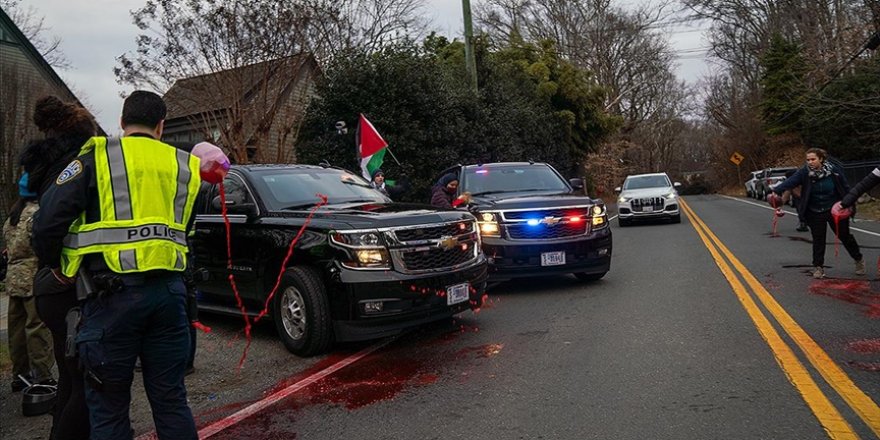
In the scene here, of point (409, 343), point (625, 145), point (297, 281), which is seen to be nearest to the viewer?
point (297, 281)

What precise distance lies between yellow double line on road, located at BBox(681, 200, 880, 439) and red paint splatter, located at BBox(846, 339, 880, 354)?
0.81 ft

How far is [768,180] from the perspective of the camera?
3241 cm

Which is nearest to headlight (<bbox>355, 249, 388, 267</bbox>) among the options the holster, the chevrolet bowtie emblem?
the chevrolet bowtie emblem

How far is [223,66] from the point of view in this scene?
1673cm

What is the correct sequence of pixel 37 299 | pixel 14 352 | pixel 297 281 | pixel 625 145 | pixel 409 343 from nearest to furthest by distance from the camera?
pixel 37 299 < pixel 14 352 < pixel 297 281 < pixel 409 343 < pixel 625 145

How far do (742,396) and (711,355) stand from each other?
39.7 inches

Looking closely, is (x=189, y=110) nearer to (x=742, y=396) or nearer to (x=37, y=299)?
(x=37, y=299)

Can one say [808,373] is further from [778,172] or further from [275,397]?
[778,172]

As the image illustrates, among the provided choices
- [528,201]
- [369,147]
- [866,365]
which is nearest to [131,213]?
[866,365]

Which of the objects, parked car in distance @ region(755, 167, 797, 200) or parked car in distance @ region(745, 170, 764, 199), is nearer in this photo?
parked car in distance @ region(755, 167, 797, 200)

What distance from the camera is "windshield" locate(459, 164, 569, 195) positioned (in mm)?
10117

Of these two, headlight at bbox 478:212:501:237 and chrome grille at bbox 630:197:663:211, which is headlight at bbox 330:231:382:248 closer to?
headlight at bbox 478:212:501:237

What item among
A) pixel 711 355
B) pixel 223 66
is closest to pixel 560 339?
pixel 711 355

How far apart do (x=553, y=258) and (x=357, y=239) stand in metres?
3.53
